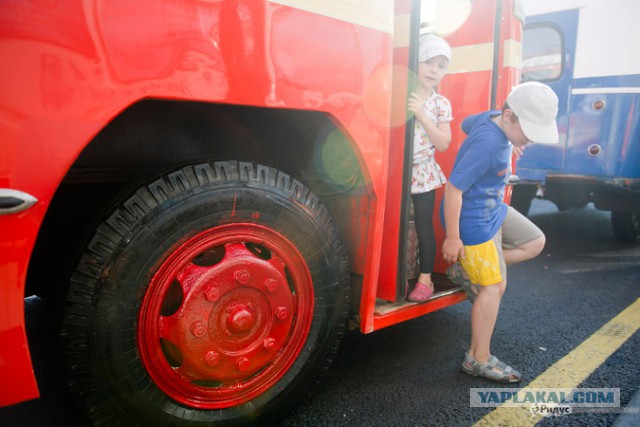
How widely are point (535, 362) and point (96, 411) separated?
2.10 meters

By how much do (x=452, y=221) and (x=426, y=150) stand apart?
1.34 feet

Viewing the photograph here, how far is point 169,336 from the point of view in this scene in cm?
140

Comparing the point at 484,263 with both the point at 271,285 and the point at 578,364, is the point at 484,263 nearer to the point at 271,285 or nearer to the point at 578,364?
the point at 578,364

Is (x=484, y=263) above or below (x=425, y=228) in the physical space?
below

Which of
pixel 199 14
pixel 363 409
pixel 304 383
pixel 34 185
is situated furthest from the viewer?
pixel 363 409

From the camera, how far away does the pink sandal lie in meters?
2.14

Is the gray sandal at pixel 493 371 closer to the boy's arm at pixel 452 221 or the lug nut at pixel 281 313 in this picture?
the boy's arm at pixel 452 221

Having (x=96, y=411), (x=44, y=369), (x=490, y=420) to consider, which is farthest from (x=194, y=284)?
(x=490, y=420)

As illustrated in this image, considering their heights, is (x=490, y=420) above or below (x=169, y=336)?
below

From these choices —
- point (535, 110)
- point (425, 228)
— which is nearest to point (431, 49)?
point (535, 110)

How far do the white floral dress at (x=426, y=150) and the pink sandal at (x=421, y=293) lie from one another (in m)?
0.48

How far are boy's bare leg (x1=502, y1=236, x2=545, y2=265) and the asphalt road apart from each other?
20.3 inches

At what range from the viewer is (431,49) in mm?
2115

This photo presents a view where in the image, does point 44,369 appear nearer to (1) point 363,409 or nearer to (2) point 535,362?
(1) point 363,409
